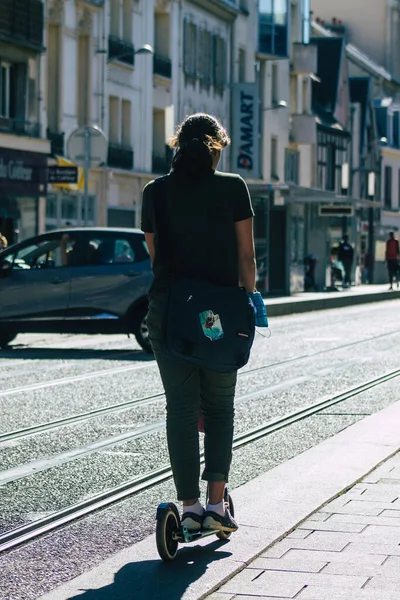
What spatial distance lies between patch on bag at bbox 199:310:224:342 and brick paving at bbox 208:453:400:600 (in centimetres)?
88

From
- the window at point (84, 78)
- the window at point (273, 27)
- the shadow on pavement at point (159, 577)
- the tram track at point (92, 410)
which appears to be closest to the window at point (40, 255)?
the tram track at point (92, 410)

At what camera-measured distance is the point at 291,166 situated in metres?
57.6

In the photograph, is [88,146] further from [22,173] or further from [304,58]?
[304,58]

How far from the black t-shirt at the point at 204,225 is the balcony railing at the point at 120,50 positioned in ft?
107

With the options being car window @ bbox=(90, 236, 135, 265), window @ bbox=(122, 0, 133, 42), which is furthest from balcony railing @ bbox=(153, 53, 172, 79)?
car window @ bbox=(90, 236, 135, 265)

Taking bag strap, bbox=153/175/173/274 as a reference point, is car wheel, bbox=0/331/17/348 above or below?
below

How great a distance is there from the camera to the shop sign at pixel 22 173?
109 feet

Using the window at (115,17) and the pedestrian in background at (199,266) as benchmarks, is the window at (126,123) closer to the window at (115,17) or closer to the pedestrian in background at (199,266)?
the window at (115,17)

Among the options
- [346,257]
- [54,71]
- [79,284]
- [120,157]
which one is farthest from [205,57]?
[79,284]

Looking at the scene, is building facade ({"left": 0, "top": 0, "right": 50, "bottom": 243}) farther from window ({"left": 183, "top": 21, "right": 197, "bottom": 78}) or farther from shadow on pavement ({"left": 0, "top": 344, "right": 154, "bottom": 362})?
shadow on pavement ({"left": 0, "top": 344, "right": 154, "bottom": 362})

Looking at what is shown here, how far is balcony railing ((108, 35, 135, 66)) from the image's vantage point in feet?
128

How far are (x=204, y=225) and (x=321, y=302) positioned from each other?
3289 centimetres

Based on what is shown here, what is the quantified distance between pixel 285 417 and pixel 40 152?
23970 mm

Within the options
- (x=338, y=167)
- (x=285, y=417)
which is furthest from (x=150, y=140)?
(x=285, y=417)
